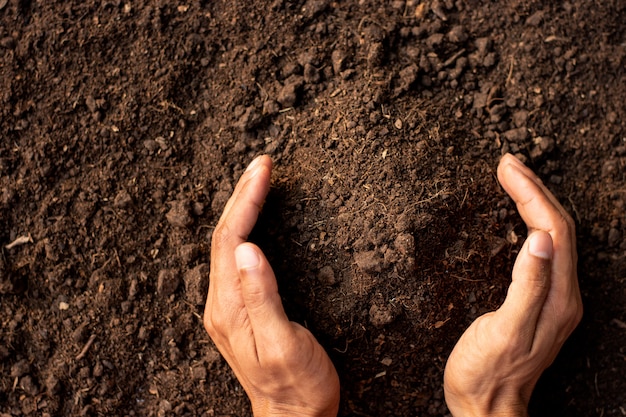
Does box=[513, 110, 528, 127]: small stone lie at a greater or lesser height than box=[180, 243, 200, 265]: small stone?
greater

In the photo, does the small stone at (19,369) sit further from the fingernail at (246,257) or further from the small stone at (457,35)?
the small stone at (457,35)

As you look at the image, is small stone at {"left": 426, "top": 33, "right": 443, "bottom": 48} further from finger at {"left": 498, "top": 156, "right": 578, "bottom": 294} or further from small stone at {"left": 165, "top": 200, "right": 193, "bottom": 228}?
small stone at {"left": 165, "top": 200, "right": 193, "bottom": 228}

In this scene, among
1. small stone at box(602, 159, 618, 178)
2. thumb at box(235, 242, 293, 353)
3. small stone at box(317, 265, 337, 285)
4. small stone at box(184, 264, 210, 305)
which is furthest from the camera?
small stone at box(602, 159, 618, 178)

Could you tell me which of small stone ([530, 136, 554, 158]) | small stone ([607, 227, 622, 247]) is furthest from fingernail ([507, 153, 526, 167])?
small stone ([607, 227, 622, 247])

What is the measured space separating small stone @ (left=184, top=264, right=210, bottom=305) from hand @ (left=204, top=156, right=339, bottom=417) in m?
0.06

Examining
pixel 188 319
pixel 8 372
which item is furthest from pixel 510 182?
pixel 8 372

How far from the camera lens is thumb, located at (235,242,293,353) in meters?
1.72

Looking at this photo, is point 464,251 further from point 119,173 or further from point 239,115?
point 119,173

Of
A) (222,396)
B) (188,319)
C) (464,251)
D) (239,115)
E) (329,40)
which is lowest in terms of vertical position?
(222,396)

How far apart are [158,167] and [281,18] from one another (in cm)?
58

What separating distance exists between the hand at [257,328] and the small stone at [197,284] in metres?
0.06

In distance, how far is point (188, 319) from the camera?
1.96 meters

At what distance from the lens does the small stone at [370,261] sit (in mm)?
1764

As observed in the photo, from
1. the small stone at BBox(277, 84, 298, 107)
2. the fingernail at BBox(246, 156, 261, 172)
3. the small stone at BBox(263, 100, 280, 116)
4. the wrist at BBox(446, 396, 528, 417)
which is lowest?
the wrist at BBox(446, 396, 528, 417)
